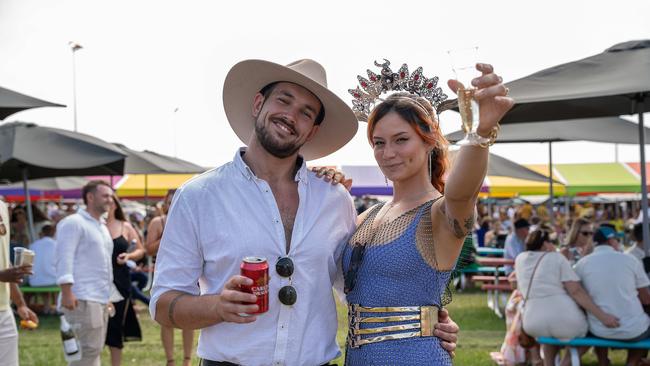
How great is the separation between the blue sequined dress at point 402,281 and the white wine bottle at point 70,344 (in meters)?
3.85

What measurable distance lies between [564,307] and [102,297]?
4.24 meters

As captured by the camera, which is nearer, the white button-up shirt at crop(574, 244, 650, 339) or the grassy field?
the white button-up shirt at crop(574, 244, 650, 339)

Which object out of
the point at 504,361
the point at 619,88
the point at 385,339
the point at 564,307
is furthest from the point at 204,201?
the point at 504,361

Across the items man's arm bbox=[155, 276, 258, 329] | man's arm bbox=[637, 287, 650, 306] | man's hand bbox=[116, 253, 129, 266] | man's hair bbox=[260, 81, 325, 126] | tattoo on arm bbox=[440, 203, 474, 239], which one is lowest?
man's arm bbox=[637, 287, 650, 306]

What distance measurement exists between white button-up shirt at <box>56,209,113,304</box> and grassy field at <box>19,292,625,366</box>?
179 centimetres

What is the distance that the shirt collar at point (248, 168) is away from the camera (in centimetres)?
263

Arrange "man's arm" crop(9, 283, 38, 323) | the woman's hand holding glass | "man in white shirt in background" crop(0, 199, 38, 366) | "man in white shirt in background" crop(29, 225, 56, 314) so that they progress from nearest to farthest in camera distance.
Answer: the woman's hand holding glass
"man in white shirt in background" crop(0, 199, 38, 366)
"man's arm" crop(9, 283, 38, 323)
"man in white shirt in background" crop(29, 225, 56, 314)

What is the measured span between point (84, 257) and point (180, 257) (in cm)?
408

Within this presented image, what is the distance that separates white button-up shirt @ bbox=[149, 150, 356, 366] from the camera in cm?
246

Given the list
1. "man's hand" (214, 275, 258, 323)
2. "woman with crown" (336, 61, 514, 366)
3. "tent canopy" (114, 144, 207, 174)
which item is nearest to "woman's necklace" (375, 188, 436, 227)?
"woman with crown" (336, 61, 514, 366)

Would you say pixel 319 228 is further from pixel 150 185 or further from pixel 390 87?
pixel 150 185

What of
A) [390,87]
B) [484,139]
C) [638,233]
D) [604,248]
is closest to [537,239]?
[604,248]

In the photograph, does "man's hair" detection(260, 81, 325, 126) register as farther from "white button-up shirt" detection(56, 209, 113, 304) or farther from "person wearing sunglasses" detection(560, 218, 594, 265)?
"person wearing sunglasses" detection(560, 218, 594, 265)

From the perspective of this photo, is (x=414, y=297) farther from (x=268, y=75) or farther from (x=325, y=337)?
(x=268, y=75)
